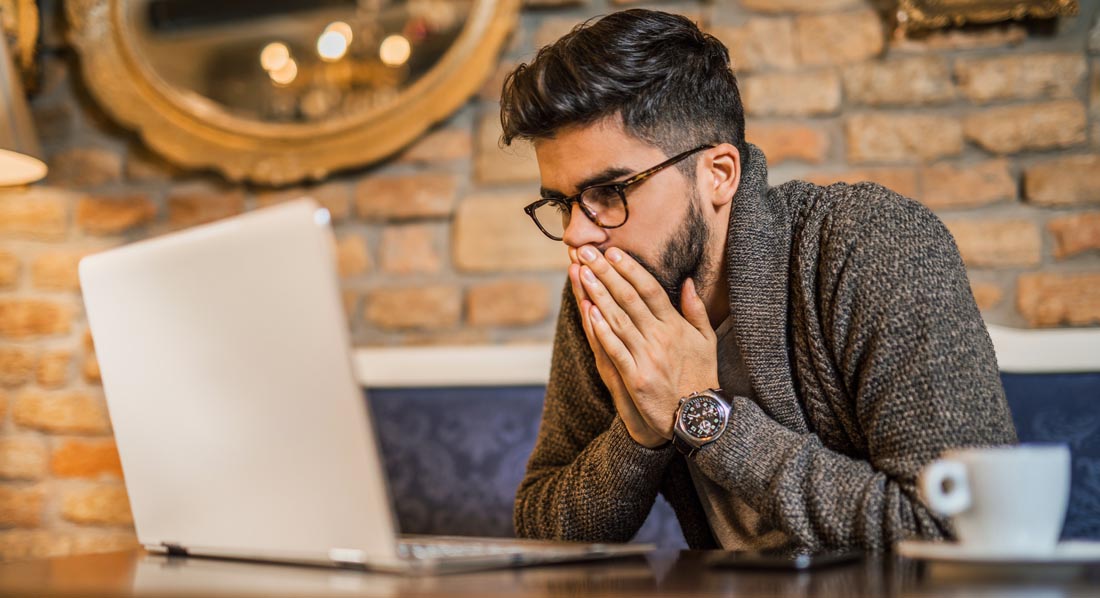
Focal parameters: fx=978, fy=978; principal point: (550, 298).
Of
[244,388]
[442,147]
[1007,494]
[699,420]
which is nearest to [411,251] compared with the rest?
[442,147]

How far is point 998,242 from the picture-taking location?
1.63 m

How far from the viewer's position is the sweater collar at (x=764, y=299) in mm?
1126

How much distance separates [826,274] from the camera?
3.58ft

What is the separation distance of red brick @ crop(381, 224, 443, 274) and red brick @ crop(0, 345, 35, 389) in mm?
763

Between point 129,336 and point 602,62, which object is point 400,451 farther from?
point 129,336

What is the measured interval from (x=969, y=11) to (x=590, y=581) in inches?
54.3

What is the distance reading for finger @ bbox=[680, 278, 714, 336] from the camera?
45.9 inches

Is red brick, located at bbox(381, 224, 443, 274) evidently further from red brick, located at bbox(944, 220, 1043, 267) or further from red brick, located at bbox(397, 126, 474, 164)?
red brick, located at bbox(944, 220, 1043, 267)

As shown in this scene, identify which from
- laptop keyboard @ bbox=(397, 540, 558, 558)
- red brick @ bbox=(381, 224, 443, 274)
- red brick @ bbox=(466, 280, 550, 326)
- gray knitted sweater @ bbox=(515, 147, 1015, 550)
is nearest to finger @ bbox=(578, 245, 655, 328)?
gray knitted sweater @ bbox=(515, 147, 1015, 550)

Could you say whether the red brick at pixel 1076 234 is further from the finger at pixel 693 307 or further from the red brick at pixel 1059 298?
the finger at pixel 693 307

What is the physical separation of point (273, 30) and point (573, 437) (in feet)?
3.59

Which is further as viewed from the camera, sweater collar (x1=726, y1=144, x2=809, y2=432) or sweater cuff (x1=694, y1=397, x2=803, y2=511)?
sweater collar (x1=726, y1=144, x2=809, y2=432)

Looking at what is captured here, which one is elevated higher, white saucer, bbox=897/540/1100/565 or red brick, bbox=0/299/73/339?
red brick, bbox=0/299/73/339

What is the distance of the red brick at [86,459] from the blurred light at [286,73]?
2.59ft
